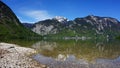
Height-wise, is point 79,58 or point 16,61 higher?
point 16,61

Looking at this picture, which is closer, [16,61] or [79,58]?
[16,61]

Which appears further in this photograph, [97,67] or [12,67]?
[97,67]

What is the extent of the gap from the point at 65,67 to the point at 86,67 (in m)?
4.09

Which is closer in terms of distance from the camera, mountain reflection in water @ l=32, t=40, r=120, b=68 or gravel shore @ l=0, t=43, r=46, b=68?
gravel shore @ l=0, t=43, r=46, b=68

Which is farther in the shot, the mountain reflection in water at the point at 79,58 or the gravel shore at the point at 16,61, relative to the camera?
the mountain reflection in water at the point at 79,58

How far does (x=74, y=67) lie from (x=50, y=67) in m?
4.55

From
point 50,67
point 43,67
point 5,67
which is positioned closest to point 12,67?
point 5,67

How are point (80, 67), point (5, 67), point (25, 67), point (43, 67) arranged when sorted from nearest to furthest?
point (5, 67) → point (25, 67) → point (43, 67) → point (80, 67)

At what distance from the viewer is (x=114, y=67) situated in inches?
1715

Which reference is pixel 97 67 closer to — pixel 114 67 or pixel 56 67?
pixel 114 67

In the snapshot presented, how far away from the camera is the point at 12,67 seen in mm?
30859

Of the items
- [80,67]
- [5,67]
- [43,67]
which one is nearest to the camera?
[5,67]

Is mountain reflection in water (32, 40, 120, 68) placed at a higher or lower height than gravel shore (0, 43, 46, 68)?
lower

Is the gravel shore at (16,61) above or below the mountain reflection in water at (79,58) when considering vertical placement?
above
